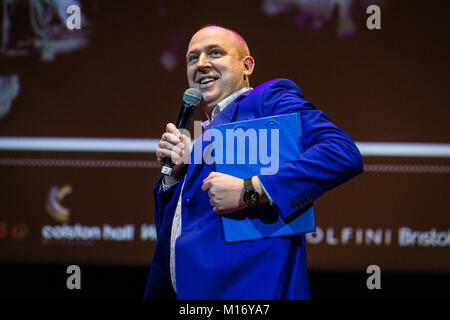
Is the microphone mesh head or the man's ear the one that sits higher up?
the man's ear

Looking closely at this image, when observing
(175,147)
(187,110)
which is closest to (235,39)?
(187,110)

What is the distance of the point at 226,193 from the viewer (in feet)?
4.09

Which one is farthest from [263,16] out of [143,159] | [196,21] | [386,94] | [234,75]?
[234,75]

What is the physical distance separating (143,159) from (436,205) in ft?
6.69

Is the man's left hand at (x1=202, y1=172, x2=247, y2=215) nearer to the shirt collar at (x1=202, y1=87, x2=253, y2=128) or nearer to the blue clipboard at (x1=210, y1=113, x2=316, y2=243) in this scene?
the blue clipboard at (x1=210, y1=113, x2=316, y2=243)

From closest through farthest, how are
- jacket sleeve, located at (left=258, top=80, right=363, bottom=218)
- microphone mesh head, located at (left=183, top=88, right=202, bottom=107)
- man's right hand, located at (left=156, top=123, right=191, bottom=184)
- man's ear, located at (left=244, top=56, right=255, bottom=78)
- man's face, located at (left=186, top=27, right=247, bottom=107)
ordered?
jacket sleeve, located at (left=258, top=80, right=363, bottom=218) < man's right hand, located at (left=156, top=123, right=191, bottom=184) < microphone mesh head, located at (left=183, top=88, right=202, bottom=107) < man's face, located at (left=186, top=27, right=247, bottom=107) < man's ear, located at (left=244, top=56, right=255, bottom=78)

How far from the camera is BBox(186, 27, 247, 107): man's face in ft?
5.57

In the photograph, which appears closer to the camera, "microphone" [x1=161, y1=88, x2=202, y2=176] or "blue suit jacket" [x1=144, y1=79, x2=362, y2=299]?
"blue suit jacket" [x1=144, y1=79, x2=362, y2=299]

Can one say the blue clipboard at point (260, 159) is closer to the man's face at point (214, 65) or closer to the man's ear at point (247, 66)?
the man's face at point (214, 65)

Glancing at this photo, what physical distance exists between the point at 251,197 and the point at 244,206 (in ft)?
0.12

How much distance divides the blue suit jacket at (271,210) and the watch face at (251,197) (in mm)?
42

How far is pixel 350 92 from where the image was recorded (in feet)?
9.98

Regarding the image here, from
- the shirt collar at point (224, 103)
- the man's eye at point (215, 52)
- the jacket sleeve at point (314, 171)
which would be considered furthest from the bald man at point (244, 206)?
the man's eye at point (215, 52)

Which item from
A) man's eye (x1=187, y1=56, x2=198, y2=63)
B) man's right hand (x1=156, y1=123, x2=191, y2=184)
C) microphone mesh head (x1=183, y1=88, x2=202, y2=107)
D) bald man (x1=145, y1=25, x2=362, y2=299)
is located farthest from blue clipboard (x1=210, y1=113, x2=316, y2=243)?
man's eye (x1=187, y1=56, x2=198, y2=63)
